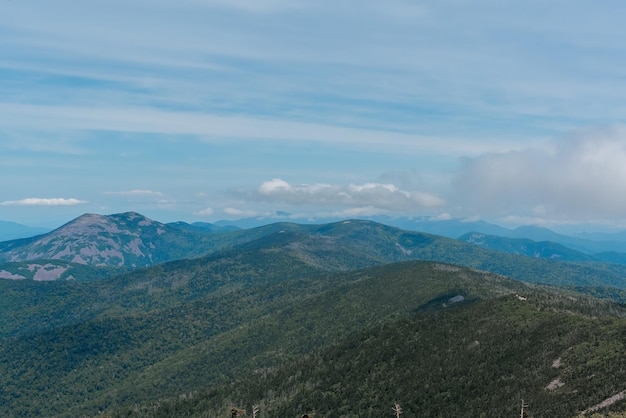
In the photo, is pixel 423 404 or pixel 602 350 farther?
pixel 423 404

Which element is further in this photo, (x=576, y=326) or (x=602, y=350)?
(x=576, y=326)

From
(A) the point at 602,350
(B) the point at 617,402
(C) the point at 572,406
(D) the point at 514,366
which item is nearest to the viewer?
(B) the point at 617,402

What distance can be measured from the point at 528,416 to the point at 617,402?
24.9m

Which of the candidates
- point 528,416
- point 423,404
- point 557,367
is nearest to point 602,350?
point 557,367

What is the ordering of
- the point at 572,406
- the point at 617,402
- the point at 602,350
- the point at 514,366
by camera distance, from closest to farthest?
1. the point at 617,402
2. the point at 572,406
3. the point at 602,350
4. the point at 514,366

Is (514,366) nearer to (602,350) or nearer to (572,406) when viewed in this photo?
(602,350)

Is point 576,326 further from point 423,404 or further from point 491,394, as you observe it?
point 423,404

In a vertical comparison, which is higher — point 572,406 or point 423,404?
point 572,406

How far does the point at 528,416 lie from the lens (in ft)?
474

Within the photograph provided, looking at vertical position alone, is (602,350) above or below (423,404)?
above

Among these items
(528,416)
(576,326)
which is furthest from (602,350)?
(528,416)

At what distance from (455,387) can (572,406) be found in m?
58.2

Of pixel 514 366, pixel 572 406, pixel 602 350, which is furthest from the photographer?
pixel 514 366

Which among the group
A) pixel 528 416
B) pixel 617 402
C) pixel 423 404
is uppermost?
pixel 617 402
